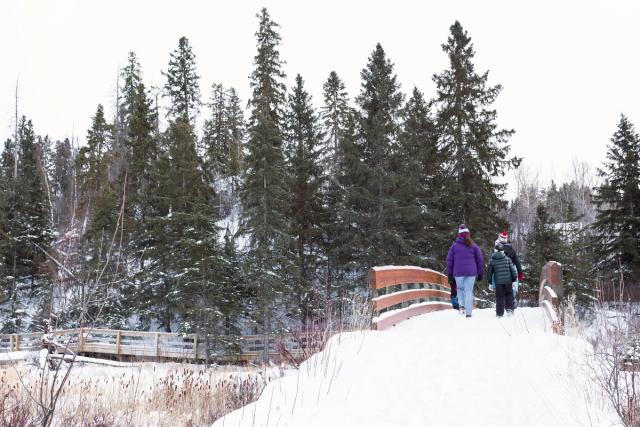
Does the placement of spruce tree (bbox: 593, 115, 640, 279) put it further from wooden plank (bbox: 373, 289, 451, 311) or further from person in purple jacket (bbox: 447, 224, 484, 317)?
person in purple jacket (bbox: 447, 224, 484, 317)

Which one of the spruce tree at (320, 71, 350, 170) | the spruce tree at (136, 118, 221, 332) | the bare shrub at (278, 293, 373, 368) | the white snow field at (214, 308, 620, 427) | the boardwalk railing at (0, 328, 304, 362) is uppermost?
the spruce tree at (320, 71, 350, 170)

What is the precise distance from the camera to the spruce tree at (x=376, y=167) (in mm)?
22422

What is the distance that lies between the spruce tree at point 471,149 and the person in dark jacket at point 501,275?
38.7 feet

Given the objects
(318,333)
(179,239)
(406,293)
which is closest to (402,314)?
(406,293)

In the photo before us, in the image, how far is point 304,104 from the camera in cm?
3133

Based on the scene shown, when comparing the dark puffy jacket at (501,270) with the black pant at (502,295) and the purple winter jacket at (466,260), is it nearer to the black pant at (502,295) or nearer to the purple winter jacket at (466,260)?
the black pant at (502,295)

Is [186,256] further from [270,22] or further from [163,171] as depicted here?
[270,22]

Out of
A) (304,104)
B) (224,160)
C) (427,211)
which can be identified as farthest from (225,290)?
(224,160)

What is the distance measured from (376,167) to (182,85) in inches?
1017

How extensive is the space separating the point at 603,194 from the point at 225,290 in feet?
75.6

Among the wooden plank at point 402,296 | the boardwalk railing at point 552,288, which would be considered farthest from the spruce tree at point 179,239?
the boardwalk railing at point 552,288

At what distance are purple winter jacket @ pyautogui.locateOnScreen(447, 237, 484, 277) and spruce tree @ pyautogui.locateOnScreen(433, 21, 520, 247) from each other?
1143 centimetres

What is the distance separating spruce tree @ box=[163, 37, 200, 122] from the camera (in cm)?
4141

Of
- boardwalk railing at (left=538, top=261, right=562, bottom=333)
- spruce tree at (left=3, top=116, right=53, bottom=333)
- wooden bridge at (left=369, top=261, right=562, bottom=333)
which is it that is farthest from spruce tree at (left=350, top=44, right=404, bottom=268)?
spruce tree at (left=3, top=116, right=53, bottom=333)
